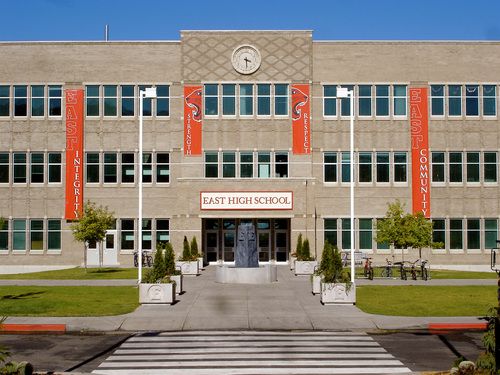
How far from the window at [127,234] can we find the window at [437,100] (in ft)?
72.0

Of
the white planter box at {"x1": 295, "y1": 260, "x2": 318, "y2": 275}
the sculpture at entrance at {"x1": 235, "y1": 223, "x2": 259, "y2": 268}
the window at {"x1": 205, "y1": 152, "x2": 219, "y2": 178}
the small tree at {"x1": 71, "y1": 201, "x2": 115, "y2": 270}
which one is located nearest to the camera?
the sculpture at entrance at {"x1": 235, "y1": 223, "x2": 259, "y2": 268}

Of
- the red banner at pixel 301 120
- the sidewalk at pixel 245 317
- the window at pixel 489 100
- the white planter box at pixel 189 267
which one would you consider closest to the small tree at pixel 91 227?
the white planter box at pixel 189 267

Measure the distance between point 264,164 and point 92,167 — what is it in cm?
1173

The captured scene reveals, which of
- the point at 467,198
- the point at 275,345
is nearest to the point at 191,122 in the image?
the point at 467,198

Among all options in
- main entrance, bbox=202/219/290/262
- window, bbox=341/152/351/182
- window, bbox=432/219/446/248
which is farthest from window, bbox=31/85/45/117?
window, bbox=432/219/446/248

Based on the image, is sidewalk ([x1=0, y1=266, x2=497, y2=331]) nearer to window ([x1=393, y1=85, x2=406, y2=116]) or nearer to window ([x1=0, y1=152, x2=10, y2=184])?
window ([x1=393, y1=85, x2=406, y2=116])

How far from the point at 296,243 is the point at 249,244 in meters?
12.0

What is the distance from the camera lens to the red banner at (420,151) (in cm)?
5059

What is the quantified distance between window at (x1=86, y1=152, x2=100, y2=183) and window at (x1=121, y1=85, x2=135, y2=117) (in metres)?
3.48

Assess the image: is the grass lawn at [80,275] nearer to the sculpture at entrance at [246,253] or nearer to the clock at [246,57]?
the sculpture at entrance at [246,253]

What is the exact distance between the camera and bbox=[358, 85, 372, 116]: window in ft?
167

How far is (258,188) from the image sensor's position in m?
49.1

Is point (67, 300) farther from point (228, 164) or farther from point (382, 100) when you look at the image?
point (382, 100)

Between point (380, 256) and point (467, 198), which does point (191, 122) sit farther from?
point (467, 198)
